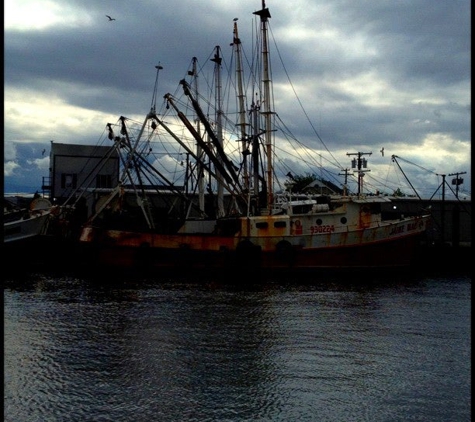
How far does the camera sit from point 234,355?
1781 centimetres

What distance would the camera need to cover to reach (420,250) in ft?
149

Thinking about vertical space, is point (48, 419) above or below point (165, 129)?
below

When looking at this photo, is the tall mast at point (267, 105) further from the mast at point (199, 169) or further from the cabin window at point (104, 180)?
the cabin window at point (104, 180)

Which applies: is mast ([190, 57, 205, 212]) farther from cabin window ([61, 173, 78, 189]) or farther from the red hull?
cabin window ([61, 173, 78, 189])

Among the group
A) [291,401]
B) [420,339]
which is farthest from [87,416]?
[420,339]

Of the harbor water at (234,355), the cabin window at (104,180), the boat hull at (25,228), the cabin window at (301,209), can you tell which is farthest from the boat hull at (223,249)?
the cabin window at (104,180)

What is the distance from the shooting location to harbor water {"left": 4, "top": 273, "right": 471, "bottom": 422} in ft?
44.5

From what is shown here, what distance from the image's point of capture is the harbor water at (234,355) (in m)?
13.6

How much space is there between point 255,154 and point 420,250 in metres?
13.3

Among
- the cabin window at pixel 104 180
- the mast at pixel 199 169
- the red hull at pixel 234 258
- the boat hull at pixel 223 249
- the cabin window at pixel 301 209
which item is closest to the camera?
the red hull at pixel 234 258

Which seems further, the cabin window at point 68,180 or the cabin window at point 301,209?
the cabin window at point 68,180

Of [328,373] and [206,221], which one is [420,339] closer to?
[328,373]

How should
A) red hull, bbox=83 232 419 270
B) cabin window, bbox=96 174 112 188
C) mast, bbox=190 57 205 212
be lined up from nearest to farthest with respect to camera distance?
red hull, bbox=83 232 419 270, mast, bbox=190 57 205 212, cabin window, bbox=96 174 112 188

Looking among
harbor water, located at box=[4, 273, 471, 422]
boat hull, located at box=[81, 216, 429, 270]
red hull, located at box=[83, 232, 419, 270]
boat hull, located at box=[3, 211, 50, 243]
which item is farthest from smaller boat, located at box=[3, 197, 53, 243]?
harbor water, located at box=[4, 273, 471, 422]
